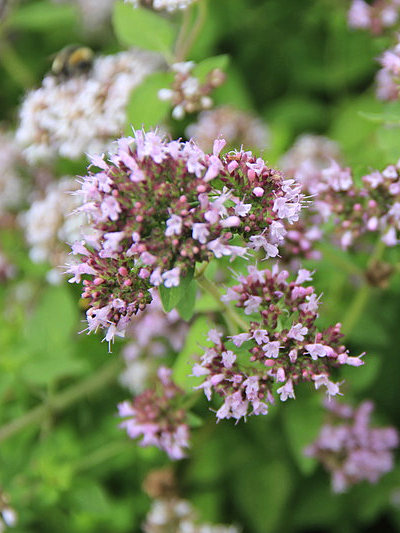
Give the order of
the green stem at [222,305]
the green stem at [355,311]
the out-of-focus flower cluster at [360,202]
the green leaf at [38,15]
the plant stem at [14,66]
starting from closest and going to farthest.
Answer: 1. the green stem at [222,305]
2. the out-of-focus flower cluster at [360,202]
3. the green stem at [355,311]
4. the green leaf at [38,15]
5. the plant stem at [14,66]

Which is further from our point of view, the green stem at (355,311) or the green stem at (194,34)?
the green stem at (194,34)

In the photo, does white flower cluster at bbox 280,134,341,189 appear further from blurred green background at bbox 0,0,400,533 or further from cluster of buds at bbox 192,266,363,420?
cluster of buds at bbox 192,266,363,420

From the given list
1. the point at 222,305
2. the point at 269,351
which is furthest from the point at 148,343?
the point at 269,351

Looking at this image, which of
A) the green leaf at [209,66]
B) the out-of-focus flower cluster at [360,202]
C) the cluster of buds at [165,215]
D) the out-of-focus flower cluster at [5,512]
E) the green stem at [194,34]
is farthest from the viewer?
the green stem at [194,34]

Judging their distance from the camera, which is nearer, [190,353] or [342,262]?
[190,353]

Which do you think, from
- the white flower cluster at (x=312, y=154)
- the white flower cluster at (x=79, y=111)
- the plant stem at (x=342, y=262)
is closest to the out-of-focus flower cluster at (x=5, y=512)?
the white flower cluster at (x=79, y=111)

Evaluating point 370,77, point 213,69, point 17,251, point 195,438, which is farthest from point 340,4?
point 195,438

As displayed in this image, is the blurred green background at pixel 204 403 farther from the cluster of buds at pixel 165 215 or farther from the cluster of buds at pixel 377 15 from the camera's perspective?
the cluster of buds at pixel 165 215

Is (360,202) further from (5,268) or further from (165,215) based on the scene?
(5,268)
